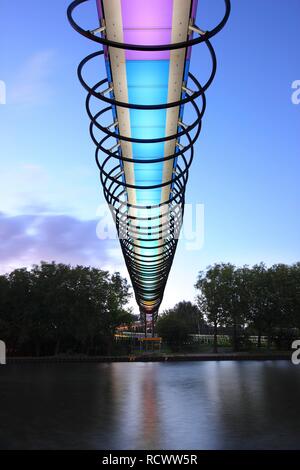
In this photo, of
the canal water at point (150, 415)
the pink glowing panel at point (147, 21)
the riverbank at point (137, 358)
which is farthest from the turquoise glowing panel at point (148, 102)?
the riverbank at point (137, 358)

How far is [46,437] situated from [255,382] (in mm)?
13508

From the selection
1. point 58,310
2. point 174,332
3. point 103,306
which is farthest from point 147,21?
point 174,332

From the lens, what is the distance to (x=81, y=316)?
42031 millimetres

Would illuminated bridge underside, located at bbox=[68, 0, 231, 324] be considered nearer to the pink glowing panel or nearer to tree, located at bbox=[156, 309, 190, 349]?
the pink glowing panel

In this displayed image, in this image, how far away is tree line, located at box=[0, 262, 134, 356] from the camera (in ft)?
137

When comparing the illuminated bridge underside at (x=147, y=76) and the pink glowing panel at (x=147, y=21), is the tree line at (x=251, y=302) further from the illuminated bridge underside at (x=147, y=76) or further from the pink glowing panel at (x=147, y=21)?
the pink glowing panel at (x=147, y=21)

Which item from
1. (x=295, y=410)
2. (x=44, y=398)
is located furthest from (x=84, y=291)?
(x=295, y=410)

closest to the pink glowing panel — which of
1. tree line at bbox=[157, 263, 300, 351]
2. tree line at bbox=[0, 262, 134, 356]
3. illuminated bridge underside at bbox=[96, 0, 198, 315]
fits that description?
illuminated bridge underside at bbox=[96, 0, 198, 315]

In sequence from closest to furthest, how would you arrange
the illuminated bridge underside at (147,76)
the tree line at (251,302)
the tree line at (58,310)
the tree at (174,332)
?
the illuminated bridge underside at (147,76) → the tree line at (58,310) → the tree line at (251,302) → the tree at (174,332)

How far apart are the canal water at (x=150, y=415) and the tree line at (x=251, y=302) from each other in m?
31.4

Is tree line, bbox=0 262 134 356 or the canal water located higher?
tree line, bbox=0 262 134 356

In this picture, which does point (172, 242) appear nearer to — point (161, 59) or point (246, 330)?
point (161, 59)

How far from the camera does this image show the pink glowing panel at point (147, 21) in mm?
4672

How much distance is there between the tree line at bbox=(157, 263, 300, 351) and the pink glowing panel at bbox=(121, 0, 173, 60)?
47.7 metres
